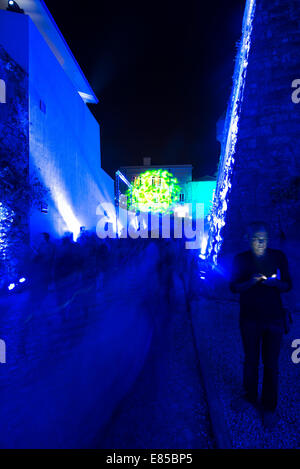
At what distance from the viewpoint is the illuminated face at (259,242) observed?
2.54 meters

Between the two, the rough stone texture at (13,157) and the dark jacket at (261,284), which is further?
the rough stone texture at (13,157)

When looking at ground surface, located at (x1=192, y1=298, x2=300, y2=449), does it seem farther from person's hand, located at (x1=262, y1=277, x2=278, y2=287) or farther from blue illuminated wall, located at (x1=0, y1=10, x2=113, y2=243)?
blue illuminated wall, located at (x1=0, y1=10, x2=113, y2=243)

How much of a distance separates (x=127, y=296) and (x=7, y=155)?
5563 millimetres

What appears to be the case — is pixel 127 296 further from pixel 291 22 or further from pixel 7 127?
pixel 7 127

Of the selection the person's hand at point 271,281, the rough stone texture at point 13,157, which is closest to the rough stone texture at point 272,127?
A: the person's hand at point 271,281

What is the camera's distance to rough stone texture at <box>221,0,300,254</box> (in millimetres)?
4988

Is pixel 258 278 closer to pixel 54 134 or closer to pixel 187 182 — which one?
pixel 54 134

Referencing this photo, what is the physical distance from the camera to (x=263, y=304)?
2473 mm

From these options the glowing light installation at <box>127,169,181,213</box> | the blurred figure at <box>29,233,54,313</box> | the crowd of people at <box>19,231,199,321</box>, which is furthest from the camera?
the glowing light installation at <box>127,169,181,213</box>

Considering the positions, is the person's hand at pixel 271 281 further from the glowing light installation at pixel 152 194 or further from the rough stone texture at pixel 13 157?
the glowing light installation at pixel 152 194

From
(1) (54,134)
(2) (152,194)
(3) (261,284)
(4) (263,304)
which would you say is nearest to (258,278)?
(3) (261,284)

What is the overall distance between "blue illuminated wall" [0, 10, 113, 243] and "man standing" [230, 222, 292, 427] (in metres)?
7.59

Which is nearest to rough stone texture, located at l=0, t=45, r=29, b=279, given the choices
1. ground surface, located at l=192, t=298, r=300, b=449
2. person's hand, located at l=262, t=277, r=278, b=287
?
ground surface, located at l=192, t=298, r=300, b=449
